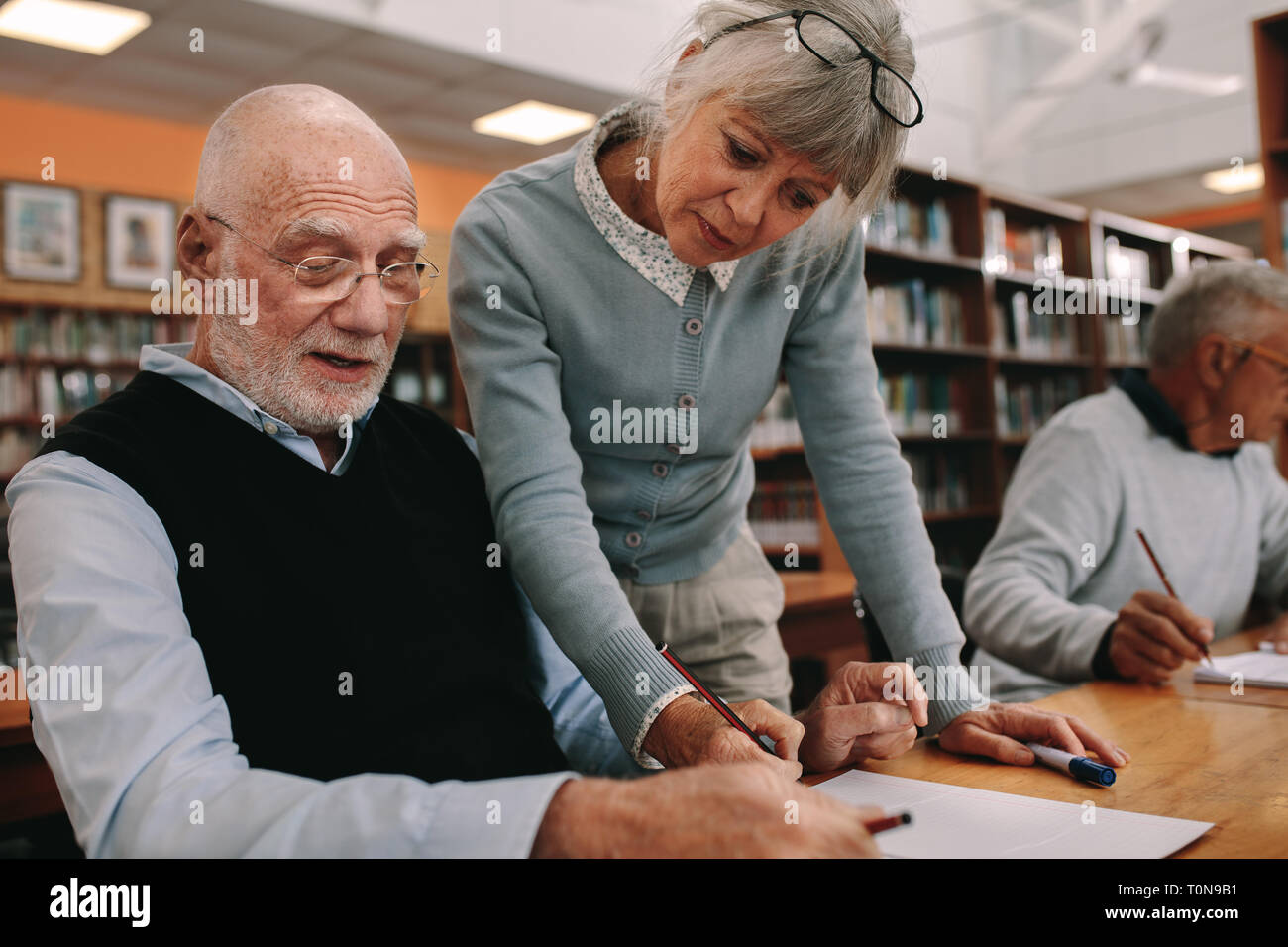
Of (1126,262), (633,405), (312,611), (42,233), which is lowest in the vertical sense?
(312,611)

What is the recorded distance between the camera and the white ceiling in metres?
5.32

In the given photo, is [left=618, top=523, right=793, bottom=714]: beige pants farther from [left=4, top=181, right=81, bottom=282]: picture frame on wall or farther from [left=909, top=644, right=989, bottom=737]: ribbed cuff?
[left=4, top=181, right=81, bottom=282]: picture frame on wall

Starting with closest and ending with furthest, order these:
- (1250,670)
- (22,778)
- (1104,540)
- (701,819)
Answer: (701,819) → (1250,670) → (22,778) → (1104,540)

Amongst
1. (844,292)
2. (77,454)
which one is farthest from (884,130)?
(77,454)

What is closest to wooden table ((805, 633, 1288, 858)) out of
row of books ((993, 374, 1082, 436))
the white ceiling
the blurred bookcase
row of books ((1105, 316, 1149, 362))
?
the white ceiling

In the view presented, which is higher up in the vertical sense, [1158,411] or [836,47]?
[836,47]

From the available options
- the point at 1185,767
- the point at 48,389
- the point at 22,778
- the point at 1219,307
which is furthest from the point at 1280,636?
the point at 48,389

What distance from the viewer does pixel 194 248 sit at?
3.94 feet

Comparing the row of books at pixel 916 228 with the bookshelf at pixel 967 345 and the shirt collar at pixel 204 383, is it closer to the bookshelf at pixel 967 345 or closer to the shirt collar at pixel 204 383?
the bookshelf at pixel 967 345

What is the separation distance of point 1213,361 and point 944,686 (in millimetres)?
1237

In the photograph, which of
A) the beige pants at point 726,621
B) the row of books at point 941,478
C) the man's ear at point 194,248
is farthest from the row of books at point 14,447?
the beige pants at point 726,621

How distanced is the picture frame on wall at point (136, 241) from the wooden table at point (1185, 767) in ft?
21.1

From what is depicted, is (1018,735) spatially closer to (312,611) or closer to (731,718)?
(731,718)

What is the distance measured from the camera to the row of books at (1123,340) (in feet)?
23.0
